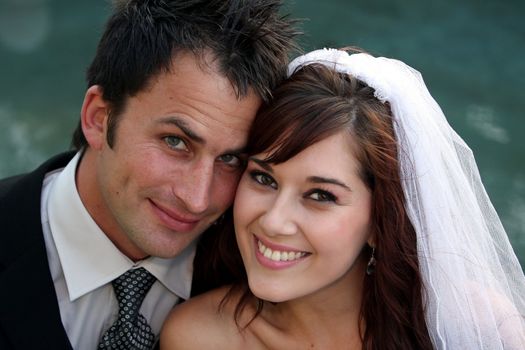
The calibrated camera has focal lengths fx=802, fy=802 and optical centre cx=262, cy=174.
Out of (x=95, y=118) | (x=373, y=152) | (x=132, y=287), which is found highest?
(x=373, y=152)

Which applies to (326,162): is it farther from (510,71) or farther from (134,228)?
(510,71)

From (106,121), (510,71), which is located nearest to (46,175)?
(106,121)

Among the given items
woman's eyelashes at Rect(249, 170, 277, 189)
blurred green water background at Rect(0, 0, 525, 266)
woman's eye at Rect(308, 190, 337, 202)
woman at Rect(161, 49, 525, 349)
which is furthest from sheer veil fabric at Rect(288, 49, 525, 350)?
blurred green water background at Rect(0, 0, 525, 266)

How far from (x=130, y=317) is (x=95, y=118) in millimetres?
620

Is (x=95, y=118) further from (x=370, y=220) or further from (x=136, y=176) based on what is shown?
(x=370, y=220)

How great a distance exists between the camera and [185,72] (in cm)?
226

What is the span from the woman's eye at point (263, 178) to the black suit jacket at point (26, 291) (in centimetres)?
65

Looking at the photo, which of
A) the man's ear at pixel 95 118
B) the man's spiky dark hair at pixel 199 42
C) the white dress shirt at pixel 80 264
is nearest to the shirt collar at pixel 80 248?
the white dress shirt at pixel 80 264

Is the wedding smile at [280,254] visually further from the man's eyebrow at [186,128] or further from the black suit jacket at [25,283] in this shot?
the black suit jacket at [25,283]

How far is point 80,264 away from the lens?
240cm

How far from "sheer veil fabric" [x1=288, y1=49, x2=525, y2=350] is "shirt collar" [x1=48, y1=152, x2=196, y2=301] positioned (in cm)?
76

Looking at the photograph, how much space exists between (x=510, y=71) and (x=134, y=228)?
403cm

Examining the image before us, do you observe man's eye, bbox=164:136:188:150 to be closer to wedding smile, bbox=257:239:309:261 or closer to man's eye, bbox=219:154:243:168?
man's eye, bbox=219:154:243:168

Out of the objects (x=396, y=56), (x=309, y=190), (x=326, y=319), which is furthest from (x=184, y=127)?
(x=396, y=56)
